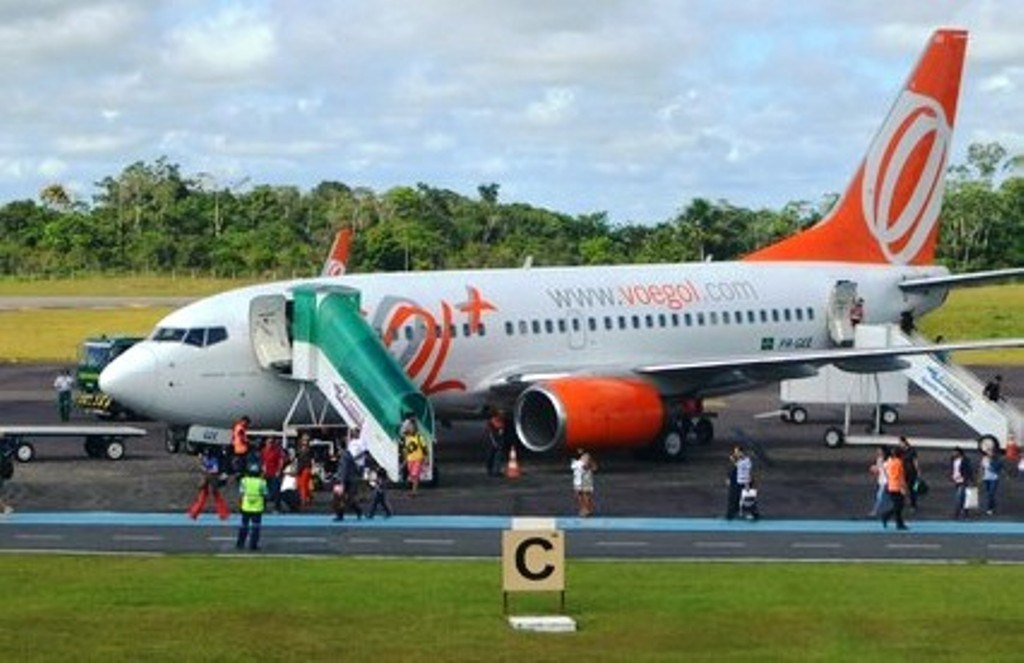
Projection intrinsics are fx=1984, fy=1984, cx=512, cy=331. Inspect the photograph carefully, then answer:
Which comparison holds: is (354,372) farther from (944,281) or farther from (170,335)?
(944,281)

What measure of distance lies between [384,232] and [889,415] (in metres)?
84.3

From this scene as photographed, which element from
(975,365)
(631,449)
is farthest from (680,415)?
(975,365)

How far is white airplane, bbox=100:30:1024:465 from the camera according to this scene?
155ft

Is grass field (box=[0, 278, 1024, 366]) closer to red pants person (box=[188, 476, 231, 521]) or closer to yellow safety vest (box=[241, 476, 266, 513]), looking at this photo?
red pants person (box=[188, 476, 231, 521])

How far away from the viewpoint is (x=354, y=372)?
45844mm

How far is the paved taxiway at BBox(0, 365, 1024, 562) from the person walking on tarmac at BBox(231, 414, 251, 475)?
4.16 ft

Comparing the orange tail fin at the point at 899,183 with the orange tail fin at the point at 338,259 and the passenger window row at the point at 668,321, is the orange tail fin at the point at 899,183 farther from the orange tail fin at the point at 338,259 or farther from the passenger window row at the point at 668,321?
the orange tail fin at the point at 338,259

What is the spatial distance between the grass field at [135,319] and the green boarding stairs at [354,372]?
159 feet

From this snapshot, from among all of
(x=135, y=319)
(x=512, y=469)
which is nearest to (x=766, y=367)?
(x=512, y=469)

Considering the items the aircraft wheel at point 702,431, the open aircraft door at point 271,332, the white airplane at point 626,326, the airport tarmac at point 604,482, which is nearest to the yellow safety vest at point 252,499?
the airport tarmac at point 604,482

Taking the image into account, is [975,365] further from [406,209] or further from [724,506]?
[406,209]

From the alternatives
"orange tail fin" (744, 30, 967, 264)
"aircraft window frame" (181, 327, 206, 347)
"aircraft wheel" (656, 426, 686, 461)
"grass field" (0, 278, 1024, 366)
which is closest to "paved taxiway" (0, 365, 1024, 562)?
"aircraft wheel" (656, 426, 686, 461)

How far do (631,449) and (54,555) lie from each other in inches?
802

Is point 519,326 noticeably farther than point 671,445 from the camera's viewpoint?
No
